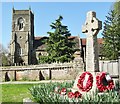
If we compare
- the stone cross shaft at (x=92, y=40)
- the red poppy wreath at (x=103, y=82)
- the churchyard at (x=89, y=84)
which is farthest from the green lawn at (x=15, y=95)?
the red poppy wreath at (x=103, y=82)

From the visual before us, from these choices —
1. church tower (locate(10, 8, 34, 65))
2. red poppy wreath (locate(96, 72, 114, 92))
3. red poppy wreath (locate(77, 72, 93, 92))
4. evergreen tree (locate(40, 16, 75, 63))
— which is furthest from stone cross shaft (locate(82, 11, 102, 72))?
church tower (locate(10, 8, 34, 65))

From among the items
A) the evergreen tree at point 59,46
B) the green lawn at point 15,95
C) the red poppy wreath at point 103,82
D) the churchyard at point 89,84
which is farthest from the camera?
the evergreen tree at point 59,46

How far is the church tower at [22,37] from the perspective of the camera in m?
67.1

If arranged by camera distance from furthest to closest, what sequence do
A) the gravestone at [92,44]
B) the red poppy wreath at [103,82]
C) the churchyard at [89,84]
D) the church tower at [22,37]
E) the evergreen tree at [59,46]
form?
the church tower at [22,37], the evergreen tree at [59,46], the gravestone at [92,44], the red poppy wreath at [103,82], the churchyard at [89,84]

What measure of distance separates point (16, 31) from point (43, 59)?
29.7 m

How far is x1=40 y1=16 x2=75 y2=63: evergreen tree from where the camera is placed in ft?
138

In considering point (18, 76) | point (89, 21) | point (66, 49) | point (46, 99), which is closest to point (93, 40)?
point (89, 21)

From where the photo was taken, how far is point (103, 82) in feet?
32.7

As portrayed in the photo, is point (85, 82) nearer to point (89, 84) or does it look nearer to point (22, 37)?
point (89, 84)

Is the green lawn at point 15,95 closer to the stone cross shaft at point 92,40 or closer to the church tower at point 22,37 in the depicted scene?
the stone cross shaft at point 92,40

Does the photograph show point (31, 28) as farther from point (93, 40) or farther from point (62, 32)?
point (93, 40)

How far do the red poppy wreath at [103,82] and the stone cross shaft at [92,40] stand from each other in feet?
1.81

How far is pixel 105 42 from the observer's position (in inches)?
1767

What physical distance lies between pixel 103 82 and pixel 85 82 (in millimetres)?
674
